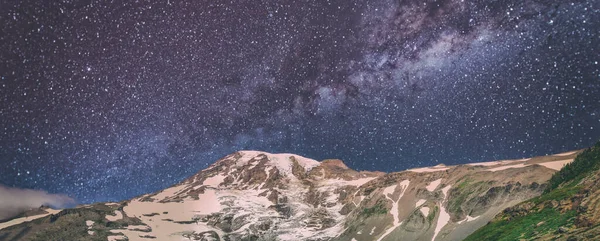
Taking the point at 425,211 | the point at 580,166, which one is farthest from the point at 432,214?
the point at 580,166

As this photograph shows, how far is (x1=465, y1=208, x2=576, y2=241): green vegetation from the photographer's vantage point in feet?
154

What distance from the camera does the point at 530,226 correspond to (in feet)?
175

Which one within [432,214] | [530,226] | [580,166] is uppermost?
[580,166]

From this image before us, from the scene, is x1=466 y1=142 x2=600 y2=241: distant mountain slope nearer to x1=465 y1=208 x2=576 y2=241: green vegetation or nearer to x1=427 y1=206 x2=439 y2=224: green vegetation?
x1=465 y1=208 x2=576 y2=241: green vegetation

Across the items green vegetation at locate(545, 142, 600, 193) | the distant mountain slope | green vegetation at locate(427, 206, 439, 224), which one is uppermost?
green vegetation at locate(545, 142, 600, 193)

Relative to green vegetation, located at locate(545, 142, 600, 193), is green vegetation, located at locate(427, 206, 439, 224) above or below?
below

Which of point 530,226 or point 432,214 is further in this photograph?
point 432,214

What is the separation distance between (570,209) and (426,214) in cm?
13113

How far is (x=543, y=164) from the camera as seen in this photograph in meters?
171

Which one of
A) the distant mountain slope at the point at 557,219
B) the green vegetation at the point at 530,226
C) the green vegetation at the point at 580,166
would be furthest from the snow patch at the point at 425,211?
the green vegetation at the point at 530,226

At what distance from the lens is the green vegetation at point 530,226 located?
47.0 m

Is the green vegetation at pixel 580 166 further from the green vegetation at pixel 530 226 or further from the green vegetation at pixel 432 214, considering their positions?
the green vegetation at pixel 432 214

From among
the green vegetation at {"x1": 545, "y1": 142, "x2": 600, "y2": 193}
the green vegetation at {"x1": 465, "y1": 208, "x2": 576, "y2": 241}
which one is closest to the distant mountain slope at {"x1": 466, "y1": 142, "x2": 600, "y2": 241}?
the green vegetation at {"x1": 465, "y1": 208, "x2": 576, "y2": 241}

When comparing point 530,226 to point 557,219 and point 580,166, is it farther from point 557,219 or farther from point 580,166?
point 580,166
